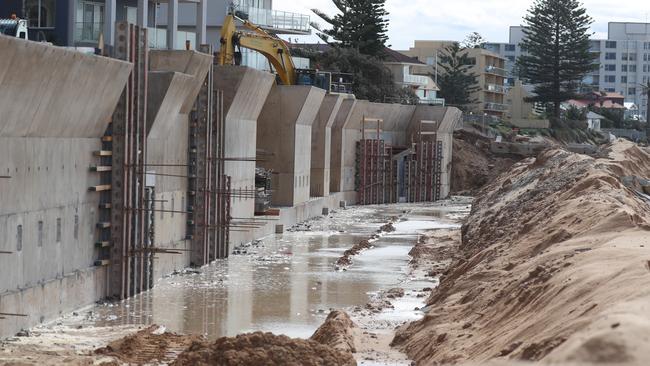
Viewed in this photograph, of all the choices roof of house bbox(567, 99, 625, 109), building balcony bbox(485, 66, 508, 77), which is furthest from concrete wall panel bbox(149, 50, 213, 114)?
roof of house bbox(567, 99, 625, 109)

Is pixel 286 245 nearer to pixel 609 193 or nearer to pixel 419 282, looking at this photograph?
pixel 419 282

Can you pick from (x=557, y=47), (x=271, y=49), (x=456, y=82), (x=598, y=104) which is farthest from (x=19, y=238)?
(x=598, y=104)

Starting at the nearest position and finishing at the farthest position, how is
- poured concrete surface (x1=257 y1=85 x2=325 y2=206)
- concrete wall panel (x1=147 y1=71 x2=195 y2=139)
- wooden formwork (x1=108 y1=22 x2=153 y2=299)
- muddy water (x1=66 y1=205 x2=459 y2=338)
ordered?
muddy water (x1=66 y1=205 x2=459 y2=338)
wooden formwork (x1=108 y1=22 x2=153 y2=299)
concrete wall panel (x1=147 y1=71 x2=195 y2=139)
poured concrete surface (x1=257 y1=85 x2=325 y2=206)

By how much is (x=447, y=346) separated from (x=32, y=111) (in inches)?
348

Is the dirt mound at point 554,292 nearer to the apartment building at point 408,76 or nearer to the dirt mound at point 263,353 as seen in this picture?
the dirt mound at point 263,353

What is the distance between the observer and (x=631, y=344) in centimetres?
1080

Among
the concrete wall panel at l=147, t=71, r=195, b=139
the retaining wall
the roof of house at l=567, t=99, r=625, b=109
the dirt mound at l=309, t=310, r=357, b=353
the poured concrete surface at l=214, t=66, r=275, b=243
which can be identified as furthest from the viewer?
the roof of house at l=567, t=99, r=625, b=109

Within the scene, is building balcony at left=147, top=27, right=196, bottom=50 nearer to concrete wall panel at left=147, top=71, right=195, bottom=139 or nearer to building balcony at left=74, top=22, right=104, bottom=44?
building balcony at left=74, top=22, right=104, bottom=44

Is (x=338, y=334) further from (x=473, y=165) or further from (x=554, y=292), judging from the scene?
(x=473, y=165)

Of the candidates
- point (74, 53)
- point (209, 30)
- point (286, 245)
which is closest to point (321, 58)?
point (209, 30)

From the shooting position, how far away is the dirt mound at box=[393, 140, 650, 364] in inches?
463

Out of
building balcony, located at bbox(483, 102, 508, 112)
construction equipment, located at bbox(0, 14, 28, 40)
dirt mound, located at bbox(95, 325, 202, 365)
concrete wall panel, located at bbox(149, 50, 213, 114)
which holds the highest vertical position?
construction equipment, located at bbox(0, 14, 28, 40)

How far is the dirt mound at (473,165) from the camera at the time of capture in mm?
77438

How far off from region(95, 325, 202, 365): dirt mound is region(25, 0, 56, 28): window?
30662 mm
